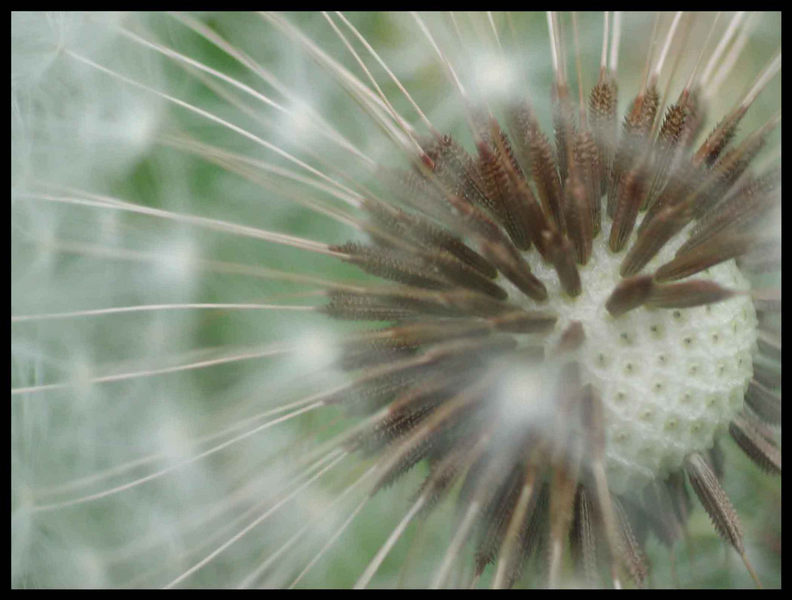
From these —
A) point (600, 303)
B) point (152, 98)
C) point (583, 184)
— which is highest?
point (152, 98)

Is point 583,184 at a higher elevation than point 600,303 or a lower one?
higher

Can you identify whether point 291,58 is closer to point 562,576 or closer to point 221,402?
point 221,402

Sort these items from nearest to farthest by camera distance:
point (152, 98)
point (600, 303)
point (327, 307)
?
point (600, 303) < point (327, 307) < point (152, 98)

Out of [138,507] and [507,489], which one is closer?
[507,489]
